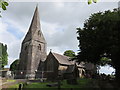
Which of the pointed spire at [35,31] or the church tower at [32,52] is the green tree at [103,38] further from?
the pointed spire at [35,31]

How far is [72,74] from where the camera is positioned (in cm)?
4081

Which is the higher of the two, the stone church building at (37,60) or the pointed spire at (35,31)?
the pointed spire at (35,31)

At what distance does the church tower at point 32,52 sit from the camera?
4619 centimetres

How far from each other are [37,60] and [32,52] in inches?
134

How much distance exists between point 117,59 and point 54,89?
9341 millimetres

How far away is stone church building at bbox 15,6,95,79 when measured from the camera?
43.4 meters

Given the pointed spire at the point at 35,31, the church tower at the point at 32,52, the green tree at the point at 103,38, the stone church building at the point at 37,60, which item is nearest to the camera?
the green tree at the point at 103,38

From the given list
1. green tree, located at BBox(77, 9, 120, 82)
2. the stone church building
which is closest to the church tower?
the stone church building

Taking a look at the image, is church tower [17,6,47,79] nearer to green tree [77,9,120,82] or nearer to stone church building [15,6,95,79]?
stone church building [15,6,95,79]

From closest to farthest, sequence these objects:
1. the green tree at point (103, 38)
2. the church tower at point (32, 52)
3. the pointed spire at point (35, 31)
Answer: the green tree at point (103, 38) → the church tower at point (32, 52) → the pointed spire at point (35, 31)

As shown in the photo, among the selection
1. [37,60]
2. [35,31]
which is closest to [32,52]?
[37,60]

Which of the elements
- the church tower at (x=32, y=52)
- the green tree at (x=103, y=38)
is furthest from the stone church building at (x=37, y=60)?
the green tree at (x=103, y=38)

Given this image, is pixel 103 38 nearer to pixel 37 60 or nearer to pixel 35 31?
pixel 37 60

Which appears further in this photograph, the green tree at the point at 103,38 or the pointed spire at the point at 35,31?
the pointed spire at the point at 35,31
